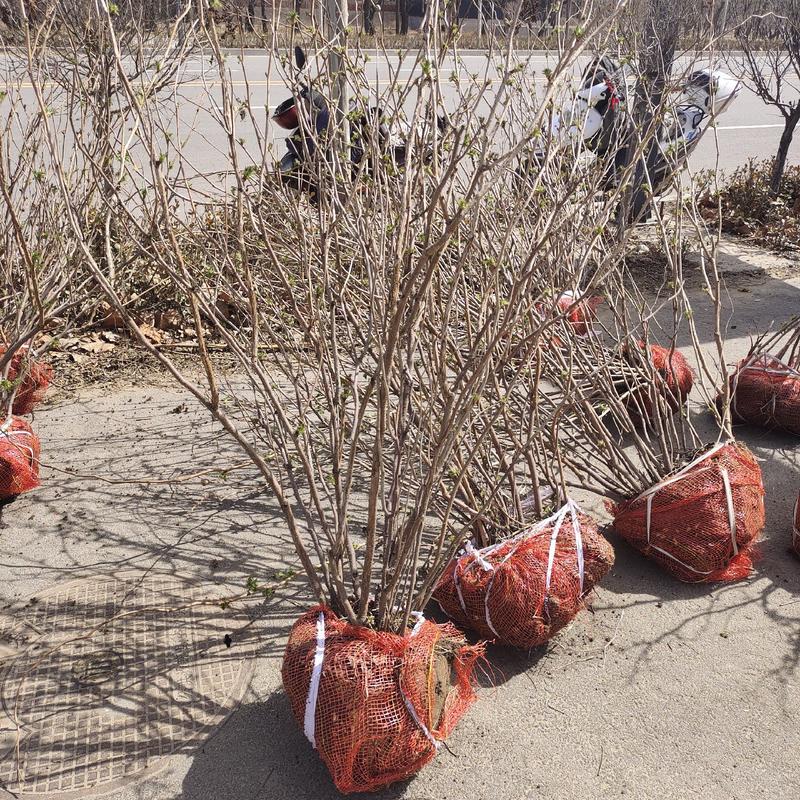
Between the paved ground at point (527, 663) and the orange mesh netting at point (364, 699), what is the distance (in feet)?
0.52

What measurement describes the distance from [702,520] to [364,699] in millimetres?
1737

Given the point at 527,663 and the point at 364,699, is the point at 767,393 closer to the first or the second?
the point at 527,663

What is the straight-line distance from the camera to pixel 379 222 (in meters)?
3.19

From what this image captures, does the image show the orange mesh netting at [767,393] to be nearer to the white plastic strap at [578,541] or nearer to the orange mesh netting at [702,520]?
the orange mesh netting at [702,520]

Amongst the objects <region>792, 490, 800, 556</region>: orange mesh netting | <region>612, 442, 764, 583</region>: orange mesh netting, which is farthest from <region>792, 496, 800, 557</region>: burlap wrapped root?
<region>612, 442, 764, 583</region>: orange mesh netting

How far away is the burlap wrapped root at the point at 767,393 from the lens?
4594mm

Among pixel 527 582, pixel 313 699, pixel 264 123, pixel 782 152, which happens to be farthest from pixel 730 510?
pixel 264 123

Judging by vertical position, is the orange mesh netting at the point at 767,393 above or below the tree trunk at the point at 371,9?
below

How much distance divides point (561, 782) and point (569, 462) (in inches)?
56.4

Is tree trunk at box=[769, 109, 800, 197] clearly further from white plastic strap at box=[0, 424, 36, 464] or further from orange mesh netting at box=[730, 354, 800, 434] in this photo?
white plastic strap at box=[0, 424, 36, 464]

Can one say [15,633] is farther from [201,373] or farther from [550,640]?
[201,373]

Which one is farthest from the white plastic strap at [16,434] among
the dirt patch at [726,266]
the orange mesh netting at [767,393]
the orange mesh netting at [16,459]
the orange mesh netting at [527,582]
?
the dirt patch at [726,266]

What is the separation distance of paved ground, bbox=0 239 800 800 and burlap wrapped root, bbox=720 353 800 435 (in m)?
0.18

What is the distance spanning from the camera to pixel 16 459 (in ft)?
12.8
